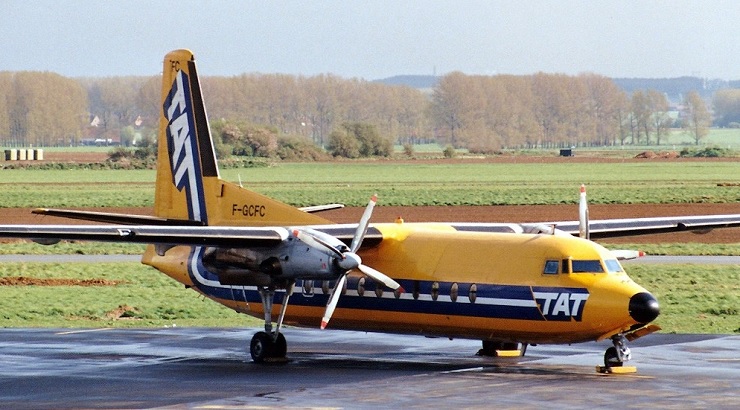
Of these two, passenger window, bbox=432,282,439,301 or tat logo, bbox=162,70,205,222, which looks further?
tat logo, bbox=162,70,205,222

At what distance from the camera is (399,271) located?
27016 millimetres

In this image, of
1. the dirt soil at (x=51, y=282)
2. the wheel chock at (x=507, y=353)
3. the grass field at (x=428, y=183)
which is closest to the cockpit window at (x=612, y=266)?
the wheel chock at (x=507, y=353)

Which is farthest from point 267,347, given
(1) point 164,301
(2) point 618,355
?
(1) point 164,301

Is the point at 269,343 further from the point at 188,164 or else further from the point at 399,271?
the point at 188,164

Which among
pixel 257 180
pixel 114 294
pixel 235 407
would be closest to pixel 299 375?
pixel 235 407

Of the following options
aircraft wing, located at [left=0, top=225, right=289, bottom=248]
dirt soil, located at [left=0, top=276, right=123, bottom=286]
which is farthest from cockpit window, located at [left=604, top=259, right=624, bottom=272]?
dirt soil, located at [left=0, top=276, right=123, bottom=286]

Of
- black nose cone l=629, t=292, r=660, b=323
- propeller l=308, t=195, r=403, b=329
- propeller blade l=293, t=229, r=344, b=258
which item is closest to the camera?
black nose cone l=629, t=292, r=660, b=323

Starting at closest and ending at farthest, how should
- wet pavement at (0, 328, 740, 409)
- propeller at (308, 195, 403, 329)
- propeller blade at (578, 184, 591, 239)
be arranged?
wet pavement at (0, 328, 740, 409) < propeller at (308, 195, 403, 329) < propeller blade at (578, 184, 591, 239)

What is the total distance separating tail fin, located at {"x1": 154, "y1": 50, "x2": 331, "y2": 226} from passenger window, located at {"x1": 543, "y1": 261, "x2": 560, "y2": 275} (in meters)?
7.66

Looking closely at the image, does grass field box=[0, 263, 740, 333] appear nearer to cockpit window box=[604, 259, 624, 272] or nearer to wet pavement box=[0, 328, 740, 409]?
wet pavement box=[0, 328, 740, 409]

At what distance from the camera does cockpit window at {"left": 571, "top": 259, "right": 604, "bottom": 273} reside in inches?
982

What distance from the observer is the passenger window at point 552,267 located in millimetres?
25047

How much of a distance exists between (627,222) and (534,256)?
20.0 feet

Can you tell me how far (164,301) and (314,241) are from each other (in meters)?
15.8
